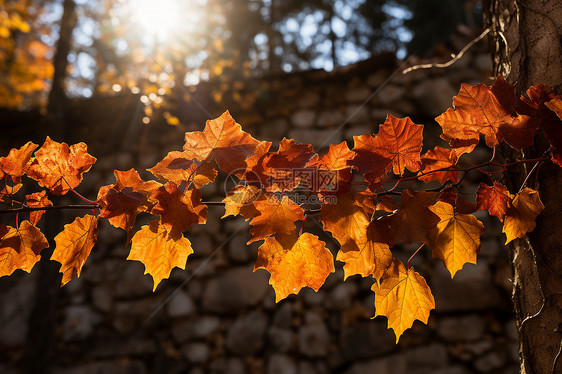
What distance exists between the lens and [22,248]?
A: 0.84 metres

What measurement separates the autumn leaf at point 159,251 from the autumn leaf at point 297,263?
6.6 inches

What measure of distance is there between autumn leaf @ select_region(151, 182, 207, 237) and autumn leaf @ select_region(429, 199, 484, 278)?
47 cm

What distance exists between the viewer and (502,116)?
736 millimetres

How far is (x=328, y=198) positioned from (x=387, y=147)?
16 centimetres

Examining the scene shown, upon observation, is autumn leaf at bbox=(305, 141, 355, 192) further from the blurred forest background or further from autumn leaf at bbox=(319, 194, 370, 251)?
the blurred forest background

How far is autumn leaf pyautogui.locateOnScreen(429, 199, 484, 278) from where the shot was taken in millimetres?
775

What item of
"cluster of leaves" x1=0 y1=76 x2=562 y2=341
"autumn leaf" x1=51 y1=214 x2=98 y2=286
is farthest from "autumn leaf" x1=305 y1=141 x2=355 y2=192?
"autumn leaf" x1=51 y1=214 x2=98 y2=286

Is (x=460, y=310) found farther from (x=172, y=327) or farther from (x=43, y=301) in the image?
(x=43, y=301)

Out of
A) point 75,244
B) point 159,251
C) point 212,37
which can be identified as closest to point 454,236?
point 159,251

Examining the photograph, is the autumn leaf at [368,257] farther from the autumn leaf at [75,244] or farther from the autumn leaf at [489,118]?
the autumn leaf at [75,244]

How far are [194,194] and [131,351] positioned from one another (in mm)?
2540

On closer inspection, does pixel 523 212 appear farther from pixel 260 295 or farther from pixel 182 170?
pixel 260 295

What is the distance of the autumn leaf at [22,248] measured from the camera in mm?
835

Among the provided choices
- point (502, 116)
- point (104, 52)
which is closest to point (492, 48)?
point (502, 116)
